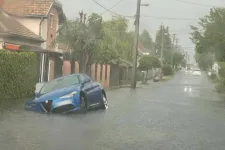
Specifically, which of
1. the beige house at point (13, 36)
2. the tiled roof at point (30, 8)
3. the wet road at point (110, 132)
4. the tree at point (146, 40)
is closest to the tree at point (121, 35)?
the tiled roof at point (30, 8)

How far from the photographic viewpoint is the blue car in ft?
47.5

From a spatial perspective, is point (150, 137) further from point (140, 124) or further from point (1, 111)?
point (1, 111)

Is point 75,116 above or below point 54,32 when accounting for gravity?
below

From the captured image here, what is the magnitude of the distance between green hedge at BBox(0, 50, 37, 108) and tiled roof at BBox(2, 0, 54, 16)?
17.8 m

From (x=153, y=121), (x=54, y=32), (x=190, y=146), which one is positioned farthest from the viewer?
(x=54, y=32)

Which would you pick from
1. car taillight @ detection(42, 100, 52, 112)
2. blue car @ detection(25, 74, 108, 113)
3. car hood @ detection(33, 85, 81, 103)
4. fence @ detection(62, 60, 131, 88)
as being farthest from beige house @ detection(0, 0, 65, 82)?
car taillight @ detection(42, 100, 52, 112)

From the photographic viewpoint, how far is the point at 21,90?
61.3ft

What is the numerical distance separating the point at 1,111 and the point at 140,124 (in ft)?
14.6

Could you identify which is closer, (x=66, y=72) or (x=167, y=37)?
(x=66, y=72)

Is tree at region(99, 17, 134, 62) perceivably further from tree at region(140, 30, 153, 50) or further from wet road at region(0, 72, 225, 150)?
tree at region(140, 30, 153, 50)

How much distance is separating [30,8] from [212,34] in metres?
15.2

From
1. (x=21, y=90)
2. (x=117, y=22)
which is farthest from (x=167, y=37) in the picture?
(x=21, y=90)

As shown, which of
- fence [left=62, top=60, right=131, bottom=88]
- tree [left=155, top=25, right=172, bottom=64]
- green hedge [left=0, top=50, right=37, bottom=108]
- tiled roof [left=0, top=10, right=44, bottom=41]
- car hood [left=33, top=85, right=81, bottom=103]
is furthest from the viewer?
tree [left=155, top=25, right=172, bottom=64]

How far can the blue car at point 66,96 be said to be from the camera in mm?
14469
